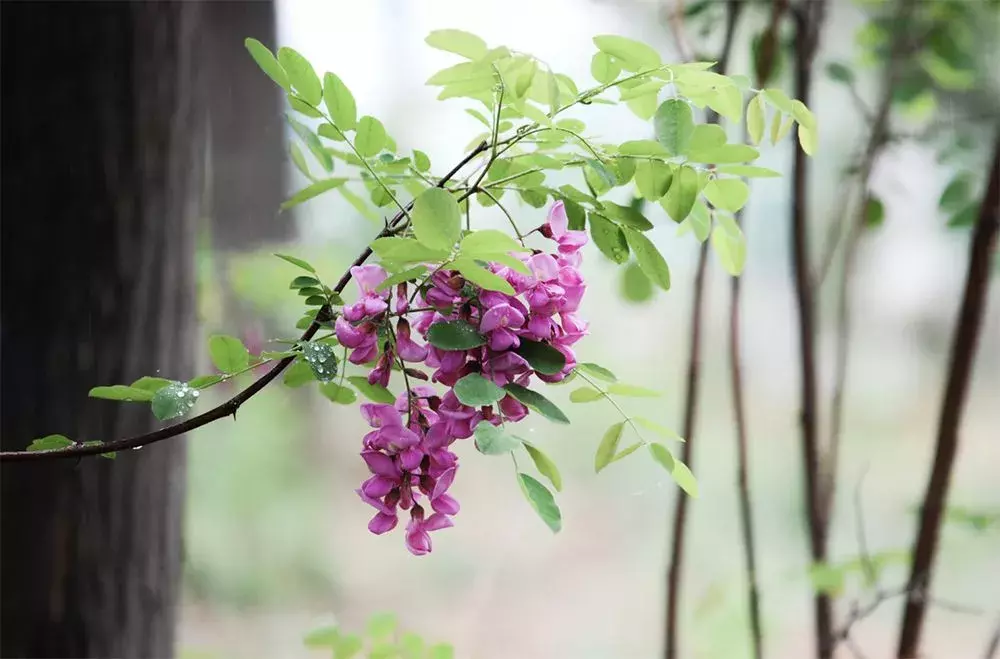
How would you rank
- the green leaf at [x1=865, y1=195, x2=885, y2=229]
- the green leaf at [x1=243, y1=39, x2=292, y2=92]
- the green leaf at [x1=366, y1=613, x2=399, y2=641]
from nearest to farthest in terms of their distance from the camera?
the green leaf at [x1=243, y1=39, x2=292, y2=92]
the green leaf at [x1=366, y1=613, x2=399, y2=641]
the green leaf at [x1=865, y1=195, x2=885, y2=229]

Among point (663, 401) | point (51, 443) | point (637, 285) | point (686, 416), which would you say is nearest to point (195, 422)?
point (51, 443)

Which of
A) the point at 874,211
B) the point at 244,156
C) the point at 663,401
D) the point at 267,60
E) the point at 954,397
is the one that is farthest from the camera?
the point at 244,156

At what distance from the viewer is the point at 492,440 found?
369 millimetres

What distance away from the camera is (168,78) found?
855 mm

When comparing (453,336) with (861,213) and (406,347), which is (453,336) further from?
(861,213)

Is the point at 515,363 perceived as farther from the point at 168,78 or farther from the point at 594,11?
the point at 594,11

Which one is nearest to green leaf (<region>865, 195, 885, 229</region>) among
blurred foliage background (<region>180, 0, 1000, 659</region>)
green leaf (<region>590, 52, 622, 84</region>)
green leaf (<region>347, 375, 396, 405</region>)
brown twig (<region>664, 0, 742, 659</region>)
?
blurred foliage background (<region>180, 0, 1000, 659</region>)

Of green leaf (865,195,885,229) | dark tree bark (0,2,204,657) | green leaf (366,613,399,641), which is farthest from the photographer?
green leaf (865,195,885,229)

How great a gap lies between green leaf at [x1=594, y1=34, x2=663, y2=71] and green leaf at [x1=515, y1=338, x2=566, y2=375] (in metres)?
0.16

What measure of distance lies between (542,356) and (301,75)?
220mm

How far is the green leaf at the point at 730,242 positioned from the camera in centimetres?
54

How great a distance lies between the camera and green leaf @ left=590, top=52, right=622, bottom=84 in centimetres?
47

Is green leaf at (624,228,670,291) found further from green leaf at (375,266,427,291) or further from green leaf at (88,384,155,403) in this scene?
green leaf at (88,384,155,403)

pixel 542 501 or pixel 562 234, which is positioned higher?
pixel 562 234
